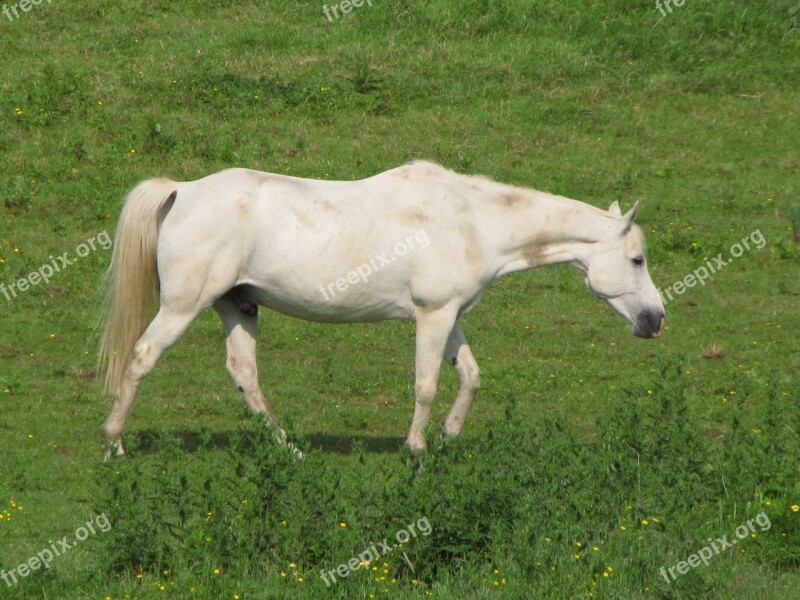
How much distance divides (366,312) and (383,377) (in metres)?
2.28

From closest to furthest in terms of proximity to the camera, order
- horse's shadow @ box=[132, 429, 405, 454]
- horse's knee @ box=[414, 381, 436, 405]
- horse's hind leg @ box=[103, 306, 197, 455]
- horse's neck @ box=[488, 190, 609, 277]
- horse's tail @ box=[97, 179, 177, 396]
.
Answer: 1. horse's hind leg @ box=[103, 306, 197, 455]
2. horse's tail @ box=[97, 179, 177, 396]
3. horse's knee @ box=[414, 381, 436, 405]
4. horse's neck @ box=[488, 190, 609, 277]
5. horse's shadow @ box=[132, 429, 405, 454]

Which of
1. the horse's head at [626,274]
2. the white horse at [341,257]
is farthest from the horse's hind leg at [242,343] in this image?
the horse's head at [626,274]

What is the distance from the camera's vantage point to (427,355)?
376 inches

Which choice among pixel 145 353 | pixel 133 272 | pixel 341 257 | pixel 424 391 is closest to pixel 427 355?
pixel 424 391

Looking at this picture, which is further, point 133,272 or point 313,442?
point 313,442

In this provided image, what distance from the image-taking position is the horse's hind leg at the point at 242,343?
32.1ft

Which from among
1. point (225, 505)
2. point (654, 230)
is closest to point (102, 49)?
point (654, 230)

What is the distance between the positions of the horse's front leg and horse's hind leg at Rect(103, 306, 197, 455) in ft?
5.28

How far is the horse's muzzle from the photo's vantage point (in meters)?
9.80

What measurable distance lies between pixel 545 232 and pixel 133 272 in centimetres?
298

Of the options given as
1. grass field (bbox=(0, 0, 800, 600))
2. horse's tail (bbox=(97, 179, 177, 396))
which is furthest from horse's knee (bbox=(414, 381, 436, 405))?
horse's tail (bbox=(97, 179, 177, 396))

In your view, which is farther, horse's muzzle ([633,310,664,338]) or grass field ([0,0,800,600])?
horse's muzzle ([633,310,664,338])

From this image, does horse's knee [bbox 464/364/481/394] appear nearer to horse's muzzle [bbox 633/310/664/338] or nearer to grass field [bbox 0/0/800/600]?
grass field [bbox 0/0/800/600]

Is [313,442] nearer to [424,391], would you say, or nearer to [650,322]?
[424,391]
